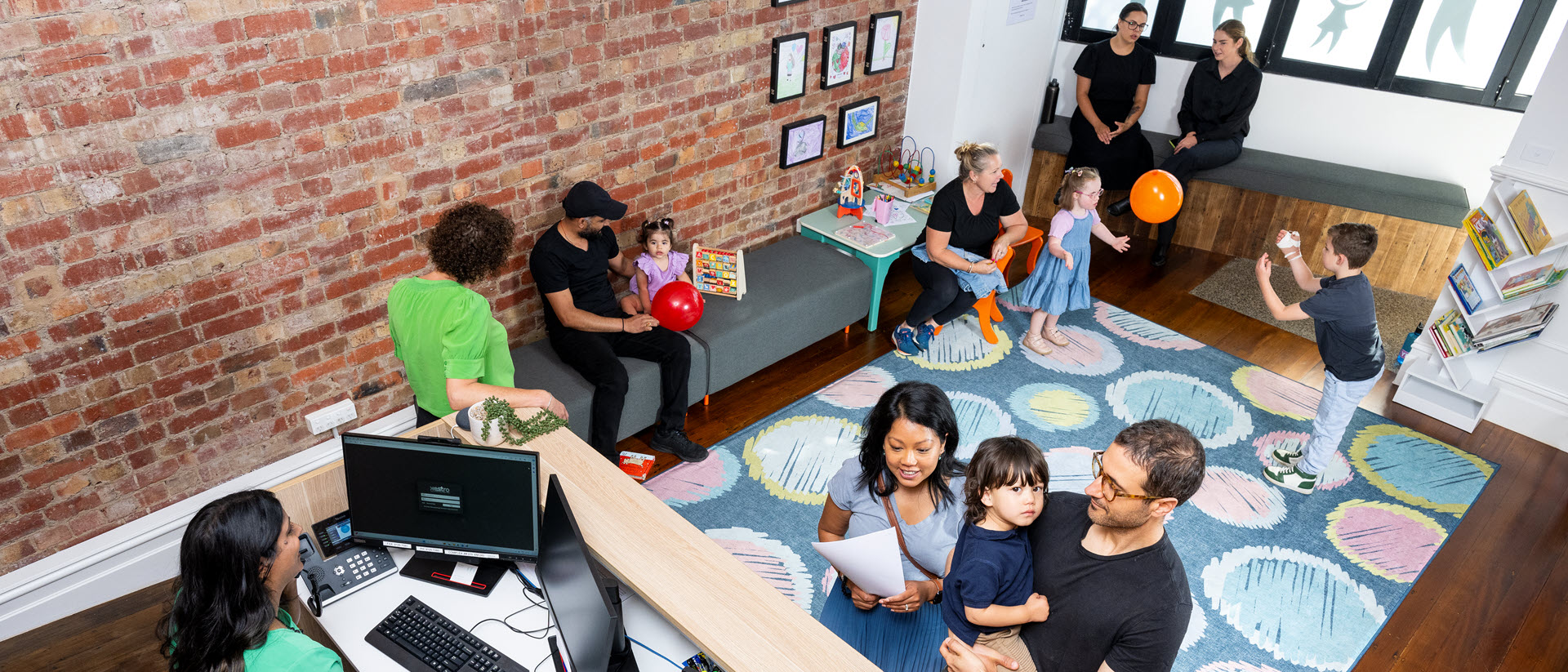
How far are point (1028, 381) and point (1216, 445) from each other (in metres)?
1.03

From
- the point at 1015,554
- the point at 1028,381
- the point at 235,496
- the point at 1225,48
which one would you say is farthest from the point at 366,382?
the point at 1225,48

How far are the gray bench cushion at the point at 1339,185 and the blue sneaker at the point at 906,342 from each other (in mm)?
2387

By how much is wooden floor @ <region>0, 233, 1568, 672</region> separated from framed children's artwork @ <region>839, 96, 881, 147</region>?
1050 mm

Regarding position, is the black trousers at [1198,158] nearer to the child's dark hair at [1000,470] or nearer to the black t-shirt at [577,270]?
the black t-shirt at [577,270]

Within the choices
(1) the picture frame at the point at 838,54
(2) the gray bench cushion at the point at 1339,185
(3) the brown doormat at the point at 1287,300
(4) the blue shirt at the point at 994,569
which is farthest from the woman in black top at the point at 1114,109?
(4) the blue shirt at the point at 994,569

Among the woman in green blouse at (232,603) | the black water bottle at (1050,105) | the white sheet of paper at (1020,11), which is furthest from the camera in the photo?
the black water bottle at (1050,105)

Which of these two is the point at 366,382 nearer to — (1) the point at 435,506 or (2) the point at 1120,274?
(1) the point at 435,506

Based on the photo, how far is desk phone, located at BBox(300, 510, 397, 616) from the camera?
2.57 m

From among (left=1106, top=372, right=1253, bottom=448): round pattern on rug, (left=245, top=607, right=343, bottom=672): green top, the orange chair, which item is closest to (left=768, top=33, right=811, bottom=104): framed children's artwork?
the orange chair

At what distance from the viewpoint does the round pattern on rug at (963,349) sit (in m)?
5.47

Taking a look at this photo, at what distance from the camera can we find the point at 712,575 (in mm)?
2430

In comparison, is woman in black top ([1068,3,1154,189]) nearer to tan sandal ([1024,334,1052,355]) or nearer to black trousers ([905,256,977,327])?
tan sandal ([1024,334,1052,355])

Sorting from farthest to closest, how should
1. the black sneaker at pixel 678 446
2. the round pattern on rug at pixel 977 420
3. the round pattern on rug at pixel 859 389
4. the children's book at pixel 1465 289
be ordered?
1. the round pattern on rug at pixel 859 389
2. the children's book at pixel 1465 289
3. the round pattern on rug at pixel 977 420
4. the black sneaker at pixel 678 446

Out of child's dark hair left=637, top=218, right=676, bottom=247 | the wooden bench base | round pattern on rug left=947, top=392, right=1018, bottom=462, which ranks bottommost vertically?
round pattern on rug left=947, top=392, right=1018, bottom=462
